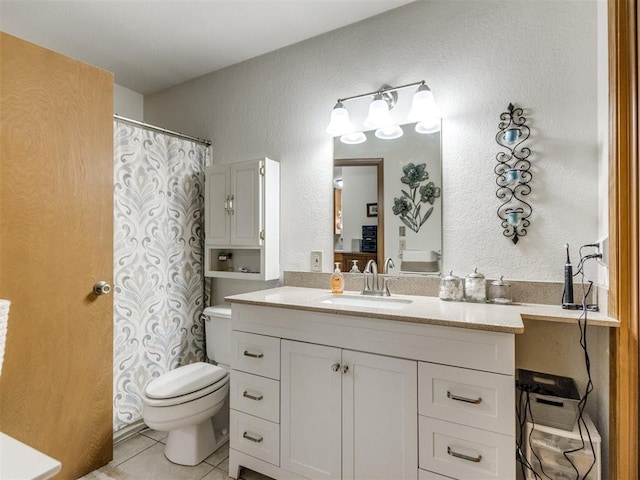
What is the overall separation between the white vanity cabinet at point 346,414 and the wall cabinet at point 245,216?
2.64ft

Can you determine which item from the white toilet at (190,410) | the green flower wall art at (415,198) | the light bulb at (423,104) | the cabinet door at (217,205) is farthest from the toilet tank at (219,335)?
the light bulb at (423,104)

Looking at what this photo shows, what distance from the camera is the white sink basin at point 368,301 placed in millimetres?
1713

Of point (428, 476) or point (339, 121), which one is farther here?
point (339, 121)

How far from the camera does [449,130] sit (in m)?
1.75

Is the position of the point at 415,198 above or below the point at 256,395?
above

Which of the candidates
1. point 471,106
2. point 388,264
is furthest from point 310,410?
point 471,106

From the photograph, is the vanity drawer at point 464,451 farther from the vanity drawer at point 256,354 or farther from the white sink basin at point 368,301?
the vanity drawer at point 256,354

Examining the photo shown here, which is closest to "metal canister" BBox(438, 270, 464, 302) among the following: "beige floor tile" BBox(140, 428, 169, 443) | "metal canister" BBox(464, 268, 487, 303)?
"metal canister" BBox(464, 268, 487, 303)

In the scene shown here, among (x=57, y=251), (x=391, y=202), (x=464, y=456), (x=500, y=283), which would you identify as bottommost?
(x=464, y=456)

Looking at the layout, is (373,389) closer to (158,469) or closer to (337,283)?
(337,283)

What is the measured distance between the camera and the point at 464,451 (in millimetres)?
1223

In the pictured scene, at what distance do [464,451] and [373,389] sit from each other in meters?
0.37

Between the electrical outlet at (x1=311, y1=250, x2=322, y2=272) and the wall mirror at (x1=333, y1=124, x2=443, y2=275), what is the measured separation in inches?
4.3

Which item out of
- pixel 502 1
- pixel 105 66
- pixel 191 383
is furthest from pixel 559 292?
pixel 105 66
